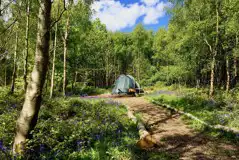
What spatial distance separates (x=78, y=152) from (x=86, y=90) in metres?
31.7

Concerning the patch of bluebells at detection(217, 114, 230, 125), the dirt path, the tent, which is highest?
the tent

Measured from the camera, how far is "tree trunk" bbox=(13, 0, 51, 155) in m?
4.23

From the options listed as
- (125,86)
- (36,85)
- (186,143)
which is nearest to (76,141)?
(36,85)

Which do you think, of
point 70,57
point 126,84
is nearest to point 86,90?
point 70,57

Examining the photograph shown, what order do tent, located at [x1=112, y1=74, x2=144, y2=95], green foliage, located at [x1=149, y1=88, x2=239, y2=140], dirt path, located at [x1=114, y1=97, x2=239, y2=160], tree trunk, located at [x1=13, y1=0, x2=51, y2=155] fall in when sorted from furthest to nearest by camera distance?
tent, located at [x1=112, y1=74, x2=144, y2=95], green foliage, located at [x1=149, y1=88, x2=239, y2=140], dirt path, located at [x1=114, y1=97, x2=239, y2=160], tree trunk, located at [x1=13, y1=0, x2=51, y2=155]

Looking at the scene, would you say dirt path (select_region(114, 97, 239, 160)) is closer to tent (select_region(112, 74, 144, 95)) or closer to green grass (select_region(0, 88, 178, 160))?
green grass (select_region(0, 88, 178, 160))

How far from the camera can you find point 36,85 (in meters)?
4.32

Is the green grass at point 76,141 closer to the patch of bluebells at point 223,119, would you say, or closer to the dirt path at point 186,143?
the dirt path at point 186,143

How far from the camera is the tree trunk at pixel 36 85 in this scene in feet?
13.9

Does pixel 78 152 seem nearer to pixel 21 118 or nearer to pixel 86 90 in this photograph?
pixel 21 118

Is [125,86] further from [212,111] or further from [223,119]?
[223,119]

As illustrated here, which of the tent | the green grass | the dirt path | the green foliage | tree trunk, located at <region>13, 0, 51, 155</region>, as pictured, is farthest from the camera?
the tent

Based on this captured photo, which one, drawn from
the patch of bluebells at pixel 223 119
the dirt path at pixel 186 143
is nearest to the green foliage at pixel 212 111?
the patch of bluebells at pixel 223 119

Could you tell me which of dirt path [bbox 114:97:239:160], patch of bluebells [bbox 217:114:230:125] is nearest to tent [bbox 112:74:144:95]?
dirt path [bbox 114:97:239:160]
